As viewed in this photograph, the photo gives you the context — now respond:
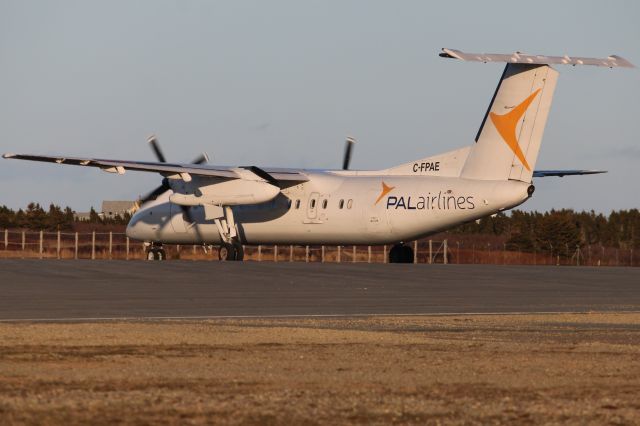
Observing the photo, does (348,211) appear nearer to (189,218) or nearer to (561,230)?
(189,218)

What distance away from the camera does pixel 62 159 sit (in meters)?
41.9

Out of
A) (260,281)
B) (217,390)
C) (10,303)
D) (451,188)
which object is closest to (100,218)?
(451,188)

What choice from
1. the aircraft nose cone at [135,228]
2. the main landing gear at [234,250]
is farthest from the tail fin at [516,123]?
the aircraft nose cone at [135,228]

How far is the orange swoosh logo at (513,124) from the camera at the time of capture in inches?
1572

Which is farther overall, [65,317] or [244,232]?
[244,232]

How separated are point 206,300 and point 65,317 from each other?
529 centimetres

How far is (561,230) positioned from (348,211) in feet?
98.2

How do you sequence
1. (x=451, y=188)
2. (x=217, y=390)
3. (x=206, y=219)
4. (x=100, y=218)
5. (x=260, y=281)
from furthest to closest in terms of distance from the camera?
(x=100, y=218) < (x=206, y=219) < (x=451, y=188) < (x=260, y=281) < (x=217, y=390)

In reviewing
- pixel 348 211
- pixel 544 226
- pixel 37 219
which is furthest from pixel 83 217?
pixel 348 211

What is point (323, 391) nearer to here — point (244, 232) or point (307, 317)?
point (307, 317)

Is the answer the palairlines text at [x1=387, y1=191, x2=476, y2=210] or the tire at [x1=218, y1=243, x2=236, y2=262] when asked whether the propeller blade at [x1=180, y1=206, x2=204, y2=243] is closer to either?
the tire at [x1=218, y1=243, x2=236, y2=262]

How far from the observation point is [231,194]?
1756 inches

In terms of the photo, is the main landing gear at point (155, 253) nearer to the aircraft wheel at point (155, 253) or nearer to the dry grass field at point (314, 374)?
the aircraft wheel at point (155, 253)

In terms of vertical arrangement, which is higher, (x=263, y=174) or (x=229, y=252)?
(x=263, y=174)
